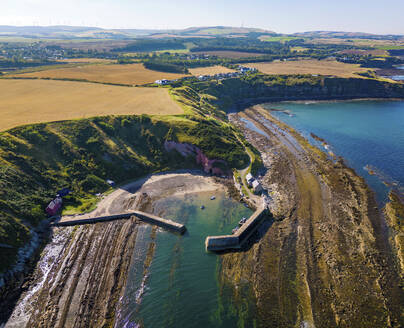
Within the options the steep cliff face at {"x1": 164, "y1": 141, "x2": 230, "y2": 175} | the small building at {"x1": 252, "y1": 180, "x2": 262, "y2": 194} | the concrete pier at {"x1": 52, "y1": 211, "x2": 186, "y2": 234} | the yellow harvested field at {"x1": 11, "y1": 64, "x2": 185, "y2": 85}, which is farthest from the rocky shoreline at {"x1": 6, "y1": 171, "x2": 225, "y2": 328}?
the yellow harvested field at {"x1": 11, "y1": 64, "x2": 185, "y2": 85}

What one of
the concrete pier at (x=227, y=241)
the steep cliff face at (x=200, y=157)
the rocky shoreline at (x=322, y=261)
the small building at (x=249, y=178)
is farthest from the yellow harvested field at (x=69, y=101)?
the concrete pier at (x=227, y=241)

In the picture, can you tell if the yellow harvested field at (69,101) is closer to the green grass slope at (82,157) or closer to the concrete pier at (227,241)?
the green grass slope at (82,157)

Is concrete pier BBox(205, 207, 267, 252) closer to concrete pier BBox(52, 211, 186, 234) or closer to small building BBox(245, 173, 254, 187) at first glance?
concrete pier BBox(52, 211, 186, 234)

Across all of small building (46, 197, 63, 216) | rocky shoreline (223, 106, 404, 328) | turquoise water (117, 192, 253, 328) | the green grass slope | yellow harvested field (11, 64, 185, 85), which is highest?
yellow harvested field (11, 64, 185, 85)

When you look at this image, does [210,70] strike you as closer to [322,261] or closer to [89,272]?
[322,261]

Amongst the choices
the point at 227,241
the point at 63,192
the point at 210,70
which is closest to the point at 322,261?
the point at 227,241
